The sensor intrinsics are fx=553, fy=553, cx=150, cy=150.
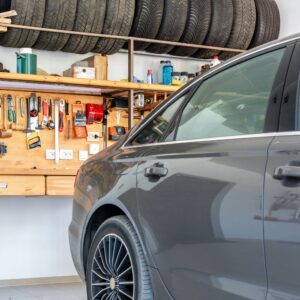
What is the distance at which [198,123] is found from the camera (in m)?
2.21

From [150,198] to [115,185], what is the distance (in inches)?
14.3

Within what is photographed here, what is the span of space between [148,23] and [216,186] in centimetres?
358

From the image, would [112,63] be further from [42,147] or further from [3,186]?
[3,186]

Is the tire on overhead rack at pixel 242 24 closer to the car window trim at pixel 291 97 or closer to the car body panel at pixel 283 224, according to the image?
the car window trim at pixel 291 97

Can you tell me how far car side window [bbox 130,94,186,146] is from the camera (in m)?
2.43

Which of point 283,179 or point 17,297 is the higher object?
point 283,179

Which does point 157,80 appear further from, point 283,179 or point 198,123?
point 283,179

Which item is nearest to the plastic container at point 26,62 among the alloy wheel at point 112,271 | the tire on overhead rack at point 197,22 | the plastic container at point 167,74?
the plastic container at point 167,74

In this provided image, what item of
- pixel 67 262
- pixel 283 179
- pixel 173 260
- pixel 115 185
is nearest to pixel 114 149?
pixel 115 185

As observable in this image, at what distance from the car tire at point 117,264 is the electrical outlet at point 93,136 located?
2.82 metres

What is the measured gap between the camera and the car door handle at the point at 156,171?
2.16 metres

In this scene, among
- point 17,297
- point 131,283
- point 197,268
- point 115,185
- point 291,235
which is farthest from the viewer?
point 17,297

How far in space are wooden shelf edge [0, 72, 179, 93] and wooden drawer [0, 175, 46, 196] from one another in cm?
83

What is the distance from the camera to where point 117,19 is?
16.4 ft
